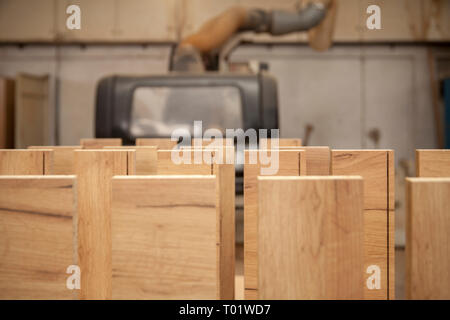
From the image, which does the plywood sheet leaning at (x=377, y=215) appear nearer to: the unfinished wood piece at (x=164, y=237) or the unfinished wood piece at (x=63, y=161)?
the unfinished wood piece at (x=164, y=237)

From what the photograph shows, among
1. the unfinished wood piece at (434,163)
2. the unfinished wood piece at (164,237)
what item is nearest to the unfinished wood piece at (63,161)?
the unfinished wood piece at (164,237)

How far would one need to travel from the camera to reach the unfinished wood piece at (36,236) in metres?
0.56

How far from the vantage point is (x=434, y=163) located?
2.67ft

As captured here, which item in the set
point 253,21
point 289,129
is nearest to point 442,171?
point 253,21

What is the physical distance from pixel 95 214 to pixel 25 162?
0.75 ft

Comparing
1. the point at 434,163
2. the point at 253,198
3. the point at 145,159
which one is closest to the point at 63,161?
the point at 145,159

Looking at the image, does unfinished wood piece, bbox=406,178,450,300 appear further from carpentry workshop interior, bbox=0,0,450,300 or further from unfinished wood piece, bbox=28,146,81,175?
unfinished wood piece, bbox=28,146,81,175

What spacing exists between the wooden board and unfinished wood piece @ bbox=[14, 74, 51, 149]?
14.6 feet

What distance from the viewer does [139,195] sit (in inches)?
21.2

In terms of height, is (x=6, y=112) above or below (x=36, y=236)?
above

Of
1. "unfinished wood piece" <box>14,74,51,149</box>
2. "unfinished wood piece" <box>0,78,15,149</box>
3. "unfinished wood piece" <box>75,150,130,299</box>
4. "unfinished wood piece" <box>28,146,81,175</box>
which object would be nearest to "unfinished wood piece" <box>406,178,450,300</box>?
"unfinished wood piece" <box>75,150,130,299</box>

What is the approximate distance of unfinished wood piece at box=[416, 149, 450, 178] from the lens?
0.81 meters

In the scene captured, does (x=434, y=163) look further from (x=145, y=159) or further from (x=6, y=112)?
(x=6, y=112)

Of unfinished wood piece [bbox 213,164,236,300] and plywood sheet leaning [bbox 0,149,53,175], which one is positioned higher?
plywood sheet leaning [bbox 0,149,53,175]
